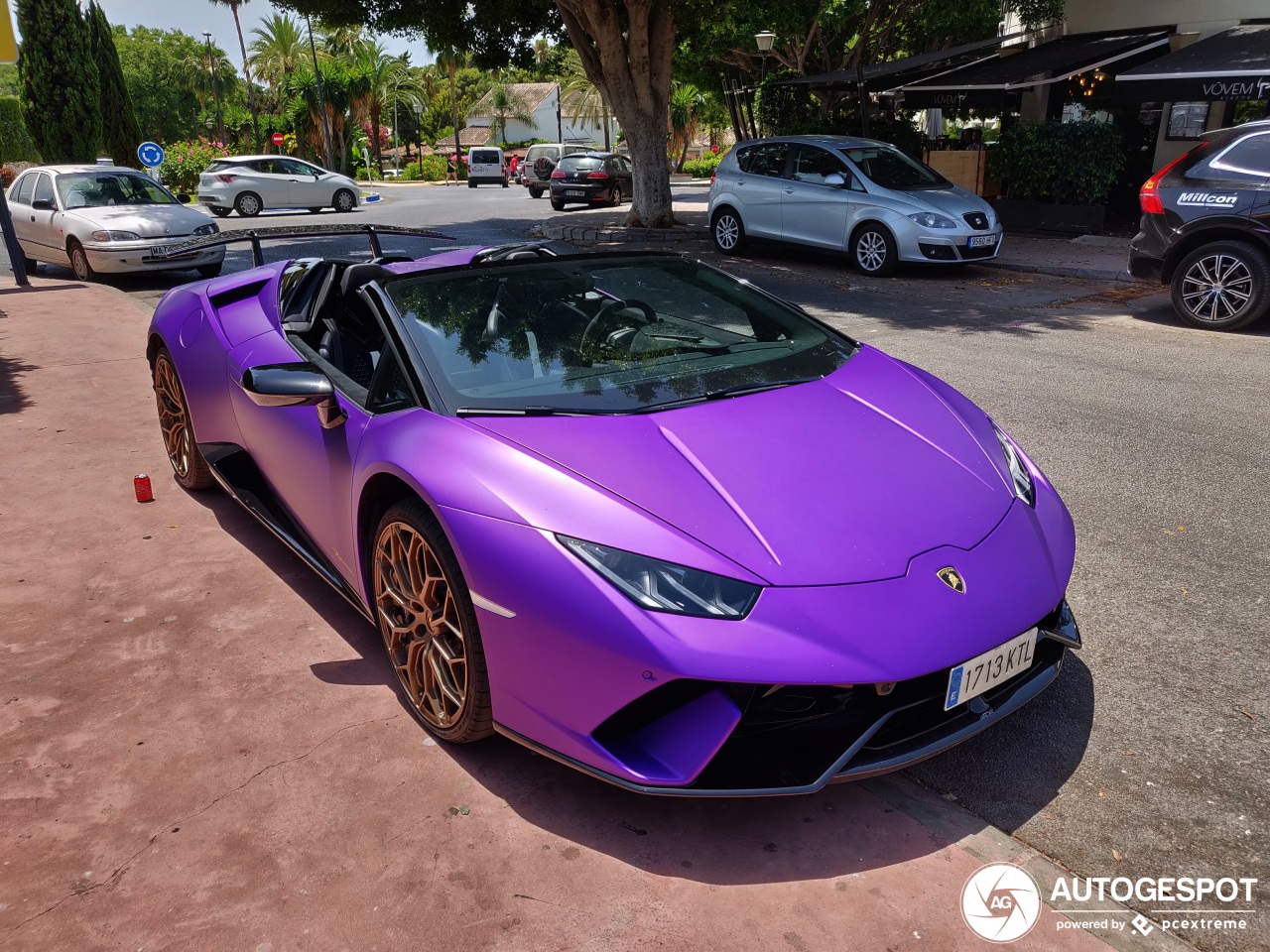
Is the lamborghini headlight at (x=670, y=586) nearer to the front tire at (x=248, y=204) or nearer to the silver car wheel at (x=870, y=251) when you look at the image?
the silver car wheel at (x=870, y=251)

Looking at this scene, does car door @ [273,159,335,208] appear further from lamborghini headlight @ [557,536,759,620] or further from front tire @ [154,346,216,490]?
lamborghini headlight @ [557,536,759,620]

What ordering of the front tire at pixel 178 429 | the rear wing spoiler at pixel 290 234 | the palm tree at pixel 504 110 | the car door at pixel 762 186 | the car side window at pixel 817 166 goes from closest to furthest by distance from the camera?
the rear wing spoiler at pixel 290 234, the front tire at pixel 178 429, the car side window at pixel 817 166, the car door at pixel 762 186, the palm tree at pixel 504 110

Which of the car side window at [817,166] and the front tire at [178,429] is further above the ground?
the car side window at [817,166]

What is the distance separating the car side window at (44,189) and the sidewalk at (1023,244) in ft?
26.4

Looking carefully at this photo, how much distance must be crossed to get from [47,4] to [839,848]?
30842mm

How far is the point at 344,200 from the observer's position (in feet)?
88.0

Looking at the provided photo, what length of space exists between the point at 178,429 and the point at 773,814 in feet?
12.9

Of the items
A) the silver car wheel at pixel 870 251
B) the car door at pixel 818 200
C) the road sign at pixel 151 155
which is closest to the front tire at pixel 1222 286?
the silver car wheel at pixel 870 251

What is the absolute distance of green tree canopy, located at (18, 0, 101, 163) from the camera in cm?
2564

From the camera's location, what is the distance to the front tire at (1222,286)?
8633 millimetres

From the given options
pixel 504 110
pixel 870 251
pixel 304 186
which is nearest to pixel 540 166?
pixel 304 186

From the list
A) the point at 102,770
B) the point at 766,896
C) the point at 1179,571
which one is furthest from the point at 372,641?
the point at 1179,571

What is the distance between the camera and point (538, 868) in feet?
8.20

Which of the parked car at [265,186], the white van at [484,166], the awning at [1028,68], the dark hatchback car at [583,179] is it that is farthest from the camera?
the white van at [484,166]
